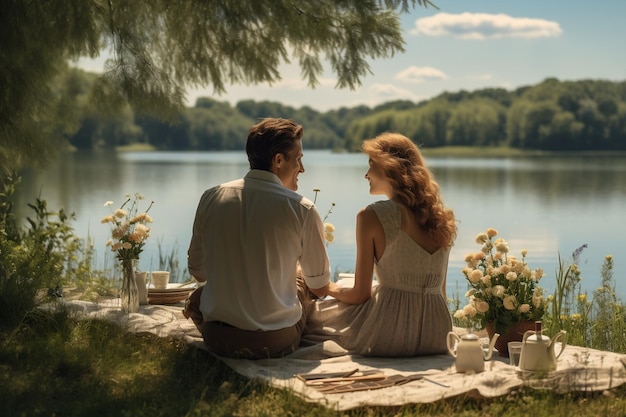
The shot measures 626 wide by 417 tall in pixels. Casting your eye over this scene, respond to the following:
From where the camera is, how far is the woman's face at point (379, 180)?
12.8 feet

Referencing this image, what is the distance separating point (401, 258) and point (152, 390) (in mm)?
1321

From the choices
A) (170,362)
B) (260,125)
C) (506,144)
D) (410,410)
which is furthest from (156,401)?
(506,144)

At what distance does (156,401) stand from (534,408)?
1530mm

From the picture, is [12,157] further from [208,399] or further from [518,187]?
[518,187]

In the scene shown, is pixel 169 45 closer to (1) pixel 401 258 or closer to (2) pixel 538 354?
(1) pixel 401 258

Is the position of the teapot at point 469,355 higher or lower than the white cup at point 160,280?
lower

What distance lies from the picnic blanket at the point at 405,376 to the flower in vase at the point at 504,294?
0.69 ft

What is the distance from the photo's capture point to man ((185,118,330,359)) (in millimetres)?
3674

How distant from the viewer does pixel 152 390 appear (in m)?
3.45

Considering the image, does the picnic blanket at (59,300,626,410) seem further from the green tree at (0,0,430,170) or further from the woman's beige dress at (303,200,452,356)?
the green tree at (0,0,430,170)

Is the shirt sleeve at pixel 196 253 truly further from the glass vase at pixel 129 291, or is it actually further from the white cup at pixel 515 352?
the white cup at pixel 515 352

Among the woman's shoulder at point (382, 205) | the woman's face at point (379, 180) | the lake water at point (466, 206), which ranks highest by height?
the woman's face at point (379, 180)

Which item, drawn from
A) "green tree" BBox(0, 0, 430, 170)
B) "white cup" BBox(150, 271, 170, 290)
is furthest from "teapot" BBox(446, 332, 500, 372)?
"white cup" BBox(150, 271, 170, 290)

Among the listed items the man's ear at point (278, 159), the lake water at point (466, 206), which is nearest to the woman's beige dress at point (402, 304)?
the man's ear at point (278, 159)
